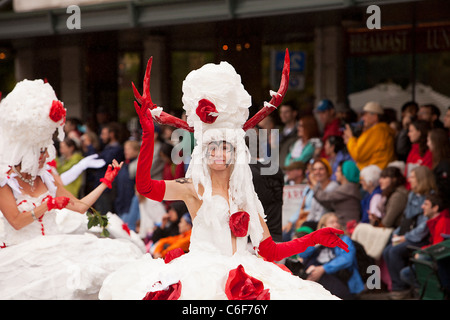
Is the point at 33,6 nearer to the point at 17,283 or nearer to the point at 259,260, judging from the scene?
the point at 17,283

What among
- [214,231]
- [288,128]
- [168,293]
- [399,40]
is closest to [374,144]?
[288,128]

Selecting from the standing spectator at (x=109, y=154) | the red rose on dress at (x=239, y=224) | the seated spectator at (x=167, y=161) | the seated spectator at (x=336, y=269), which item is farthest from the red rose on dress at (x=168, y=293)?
the standing spectator at (x=109, y=154)

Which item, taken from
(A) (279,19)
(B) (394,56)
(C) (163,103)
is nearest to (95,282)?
(A) (279,19)

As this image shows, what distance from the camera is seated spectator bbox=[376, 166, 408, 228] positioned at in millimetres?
8203

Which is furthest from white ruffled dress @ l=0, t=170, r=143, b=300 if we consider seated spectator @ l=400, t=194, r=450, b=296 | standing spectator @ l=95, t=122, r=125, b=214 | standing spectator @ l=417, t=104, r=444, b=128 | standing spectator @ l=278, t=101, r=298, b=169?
standing spectator @ l=95, t=122, r=125, b=214

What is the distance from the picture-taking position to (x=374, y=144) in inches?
352

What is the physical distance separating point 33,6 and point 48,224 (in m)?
6.12

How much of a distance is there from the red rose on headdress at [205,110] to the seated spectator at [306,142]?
4951 mm

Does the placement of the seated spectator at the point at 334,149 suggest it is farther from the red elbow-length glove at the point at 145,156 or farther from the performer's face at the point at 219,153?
the red elbow-length glove at the point at 145,156

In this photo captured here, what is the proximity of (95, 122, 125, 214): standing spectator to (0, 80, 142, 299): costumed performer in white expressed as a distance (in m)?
4.90

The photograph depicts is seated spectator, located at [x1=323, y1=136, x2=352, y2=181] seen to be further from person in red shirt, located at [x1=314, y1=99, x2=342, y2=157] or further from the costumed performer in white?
the costumed performer in white

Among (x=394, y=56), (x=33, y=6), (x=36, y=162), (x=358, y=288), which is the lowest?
(x=358, y=288)

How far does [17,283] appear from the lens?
17.5 ft

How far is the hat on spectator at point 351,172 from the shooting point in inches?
336
